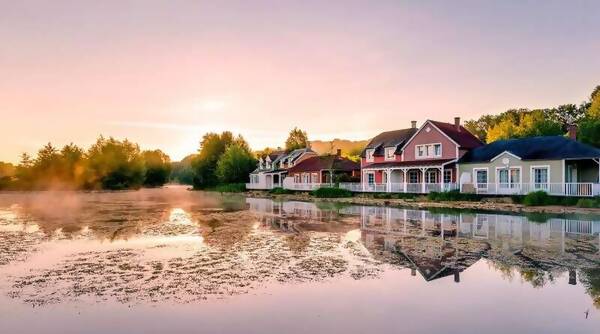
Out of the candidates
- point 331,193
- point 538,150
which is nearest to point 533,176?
point 538,150

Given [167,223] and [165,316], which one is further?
[167,223]

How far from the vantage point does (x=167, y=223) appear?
2233cm

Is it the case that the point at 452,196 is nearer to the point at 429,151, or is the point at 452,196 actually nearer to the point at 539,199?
the point at 539,199

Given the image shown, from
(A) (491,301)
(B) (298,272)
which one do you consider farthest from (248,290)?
(A) (491,301)

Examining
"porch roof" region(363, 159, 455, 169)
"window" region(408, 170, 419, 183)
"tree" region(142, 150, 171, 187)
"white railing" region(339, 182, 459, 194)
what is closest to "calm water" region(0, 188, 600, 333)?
"white railing" region(339, 182, 459, 194)

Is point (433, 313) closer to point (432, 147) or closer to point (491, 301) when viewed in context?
point (491, 301)

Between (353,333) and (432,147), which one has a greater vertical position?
(432,147)

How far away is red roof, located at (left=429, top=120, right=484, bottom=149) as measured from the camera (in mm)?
39219

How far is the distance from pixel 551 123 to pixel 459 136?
28932mm

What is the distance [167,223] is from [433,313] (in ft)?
56.3

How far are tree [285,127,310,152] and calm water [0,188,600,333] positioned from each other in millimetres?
78211

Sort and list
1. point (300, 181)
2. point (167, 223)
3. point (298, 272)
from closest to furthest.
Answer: point (298, 272)
point (167, 223)
point (300, 181)

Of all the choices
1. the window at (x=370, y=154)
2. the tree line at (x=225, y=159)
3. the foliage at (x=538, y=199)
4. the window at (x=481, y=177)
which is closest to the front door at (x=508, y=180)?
the window at (x=481, y=177)

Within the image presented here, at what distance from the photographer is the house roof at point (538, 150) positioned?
2936cm
